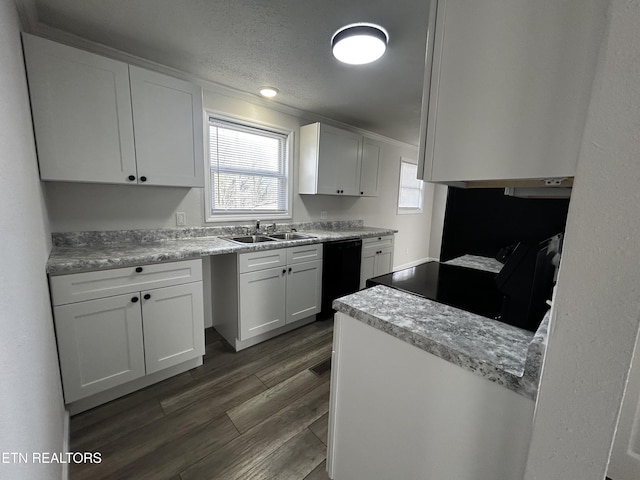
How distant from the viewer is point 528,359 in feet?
2.18

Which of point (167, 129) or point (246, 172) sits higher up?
point (167, 129)

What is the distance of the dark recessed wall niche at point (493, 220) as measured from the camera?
186 cm

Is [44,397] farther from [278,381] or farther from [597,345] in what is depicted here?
[597,345]

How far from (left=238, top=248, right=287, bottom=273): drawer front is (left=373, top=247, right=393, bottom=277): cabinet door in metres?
1.48

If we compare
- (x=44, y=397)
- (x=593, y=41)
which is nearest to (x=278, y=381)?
(x=44, y=397)

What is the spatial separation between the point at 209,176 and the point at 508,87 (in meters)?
2.49

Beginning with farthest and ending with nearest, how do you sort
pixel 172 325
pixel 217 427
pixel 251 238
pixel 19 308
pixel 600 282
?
pixel 251 238 < pixel 172 325 < pixel 217 427 < pixel 19 308 < pixel 600 282

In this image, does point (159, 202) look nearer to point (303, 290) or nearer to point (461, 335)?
point (303, 290)

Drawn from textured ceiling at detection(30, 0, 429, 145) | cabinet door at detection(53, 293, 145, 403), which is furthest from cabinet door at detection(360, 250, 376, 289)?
cabinet door at detection(53, 293, 145, 403)

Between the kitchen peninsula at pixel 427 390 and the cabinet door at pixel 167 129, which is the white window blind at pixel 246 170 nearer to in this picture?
the cabinet door at pixel 167 129

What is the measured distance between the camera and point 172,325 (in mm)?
1937

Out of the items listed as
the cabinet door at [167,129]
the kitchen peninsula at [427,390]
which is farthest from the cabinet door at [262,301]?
the kitchen peninsula at [427,390]

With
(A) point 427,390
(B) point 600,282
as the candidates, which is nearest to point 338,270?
(A) point 427,390

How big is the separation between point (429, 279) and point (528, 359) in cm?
79
